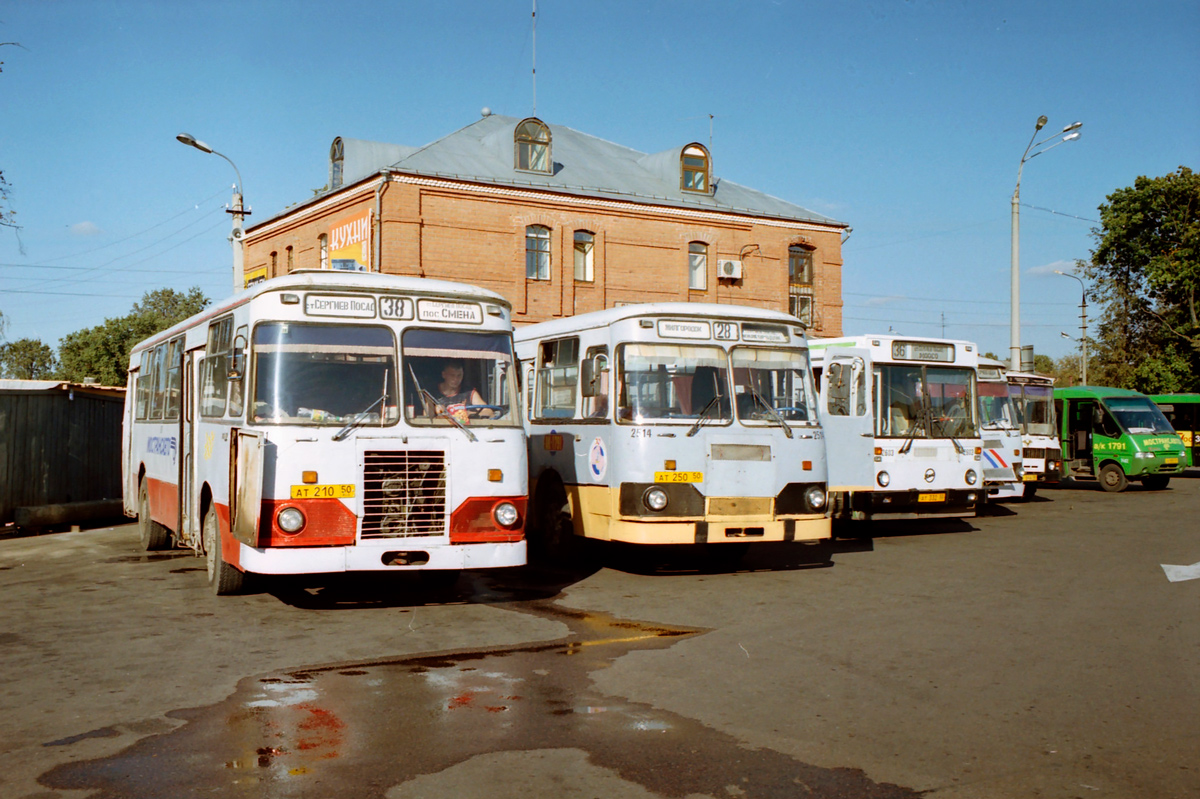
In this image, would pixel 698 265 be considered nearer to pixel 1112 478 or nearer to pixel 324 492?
pixel 1112 478

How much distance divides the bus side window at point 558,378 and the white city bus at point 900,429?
4376 millimetres

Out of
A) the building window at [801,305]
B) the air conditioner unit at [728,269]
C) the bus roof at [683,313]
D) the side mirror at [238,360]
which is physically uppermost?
the air conditioner unit at [728,269]

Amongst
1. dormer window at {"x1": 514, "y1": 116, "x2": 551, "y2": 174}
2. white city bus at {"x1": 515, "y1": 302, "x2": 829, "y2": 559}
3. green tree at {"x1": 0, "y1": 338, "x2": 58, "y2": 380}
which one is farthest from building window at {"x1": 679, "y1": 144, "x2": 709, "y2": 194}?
green tree at {"x1": 0, "y1": 338, "x2": 58, "y2": 380}

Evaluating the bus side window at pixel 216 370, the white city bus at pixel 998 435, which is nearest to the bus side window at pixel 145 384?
the bus side window at pixel 216 370

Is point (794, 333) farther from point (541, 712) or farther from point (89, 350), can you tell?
point (89, 350)

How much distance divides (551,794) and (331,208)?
33.8 m

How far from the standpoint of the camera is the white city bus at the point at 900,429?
52.0ft

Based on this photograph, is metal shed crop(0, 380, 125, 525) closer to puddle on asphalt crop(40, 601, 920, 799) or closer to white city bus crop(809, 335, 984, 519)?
white city bus crop(809, 335, 984, 519)

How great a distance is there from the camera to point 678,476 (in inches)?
447

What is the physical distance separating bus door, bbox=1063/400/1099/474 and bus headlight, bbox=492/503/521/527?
22.3 meters

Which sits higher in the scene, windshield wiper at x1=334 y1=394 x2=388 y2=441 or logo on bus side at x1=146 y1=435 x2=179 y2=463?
windshield wiper at x1=334 y1=394 x2=388 y2=441

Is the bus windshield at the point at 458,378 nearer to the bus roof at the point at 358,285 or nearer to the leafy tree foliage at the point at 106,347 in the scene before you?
the bus roof at the point at 358,285

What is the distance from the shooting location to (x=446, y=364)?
9789 mm

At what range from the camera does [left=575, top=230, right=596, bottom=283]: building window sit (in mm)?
37312
